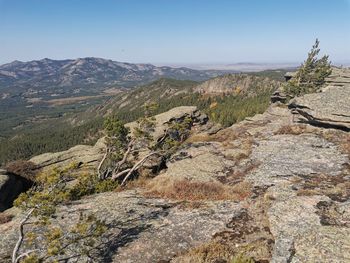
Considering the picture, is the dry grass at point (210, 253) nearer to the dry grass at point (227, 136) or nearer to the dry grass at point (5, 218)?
the dry grass at point (5, 218)

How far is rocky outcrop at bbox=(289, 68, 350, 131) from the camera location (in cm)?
4222

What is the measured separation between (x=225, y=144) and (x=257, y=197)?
1690 cm

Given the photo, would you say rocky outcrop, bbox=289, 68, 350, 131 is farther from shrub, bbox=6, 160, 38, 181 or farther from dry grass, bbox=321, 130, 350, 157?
shrub, bbox=6, 160, 38, 181

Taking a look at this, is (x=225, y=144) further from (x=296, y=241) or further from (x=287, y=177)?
(x=296, y=241)

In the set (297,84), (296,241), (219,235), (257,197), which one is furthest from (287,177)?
(297,84)

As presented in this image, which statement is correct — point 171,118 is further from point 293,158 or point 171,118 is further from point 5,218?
point 5,218

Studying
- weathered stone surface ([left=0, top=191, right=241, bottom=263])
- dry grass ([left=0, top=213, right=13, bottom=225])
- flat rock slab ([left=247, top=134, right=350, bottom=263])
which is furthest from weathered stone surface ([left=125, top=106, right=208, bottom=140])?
weathered stone surface ([left=0, top=191, right=241, bottom=263])

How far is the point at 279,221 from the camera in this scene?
20.6 metres

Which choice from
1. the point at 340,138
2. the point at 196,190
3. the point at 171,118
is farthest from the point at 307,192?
the point at 171,118

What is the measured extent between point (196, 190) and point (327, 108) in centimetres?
2606

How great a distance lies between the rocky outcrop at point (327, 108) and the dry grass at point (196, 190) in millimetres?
20680

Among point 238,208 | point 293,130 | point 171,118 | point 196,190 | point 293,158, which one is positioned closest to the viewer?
point 238,208

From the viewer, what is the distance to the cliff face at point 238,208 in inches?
723

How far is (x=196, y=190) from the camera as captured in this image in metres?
28.4
